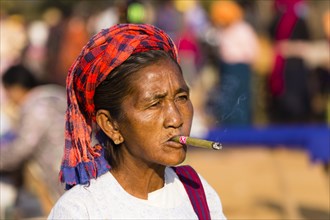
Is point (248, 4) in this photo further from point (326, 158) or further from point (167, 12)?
point (326, 158)

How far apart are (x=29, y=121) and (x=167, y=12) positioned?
6.90 meters

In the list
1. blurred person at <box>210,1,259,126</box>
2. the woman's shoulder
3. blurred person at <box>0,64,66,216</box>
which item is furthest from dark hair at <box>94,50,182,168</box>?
blurred person at <box>210,1,259,126</box>

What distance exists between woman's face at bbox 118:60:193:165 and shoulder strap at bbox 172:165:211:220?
21 centimetres

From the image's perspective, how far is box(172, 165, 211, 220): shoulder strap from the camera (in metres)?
2.89

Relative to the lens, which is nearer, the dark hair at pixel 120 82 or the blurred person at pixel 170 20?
the dark hair at pixel 120 82

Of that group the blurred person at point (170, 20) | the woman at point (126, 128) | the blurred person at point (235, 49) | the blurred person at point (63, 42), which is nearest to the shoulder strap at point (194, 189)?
the woman at point (126, 128)

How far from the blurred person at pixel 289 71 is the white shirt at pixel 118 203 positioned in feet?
28.8

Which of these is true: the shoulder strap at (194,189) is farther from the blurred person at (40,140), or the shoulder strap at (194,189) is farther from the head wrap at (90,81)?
the blurred person at (40,140)

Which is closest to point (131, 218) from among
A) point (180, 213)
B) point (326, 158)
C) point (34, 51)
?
point (180, 213)

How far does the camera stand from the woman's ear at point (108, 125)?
9.34 ft

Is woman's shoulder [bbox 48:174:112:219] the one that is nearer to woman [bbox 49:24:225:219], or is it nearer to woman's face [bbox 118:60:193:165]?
woman [bbox 49:24:225:219]

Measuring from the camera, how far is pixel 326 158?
24.9ft

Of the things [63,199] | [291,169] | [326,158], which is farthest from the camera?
[291,169]

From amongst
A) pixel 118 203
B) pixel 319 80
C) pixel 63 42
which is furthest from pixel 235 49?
pixel 118 203
